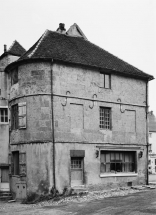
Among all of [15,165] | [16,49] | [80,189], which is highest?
[16,49]

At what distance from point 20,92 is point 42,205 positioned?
7.90 m

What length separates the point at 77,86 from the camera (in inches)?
923

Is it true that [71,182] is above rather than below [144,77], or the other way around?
below

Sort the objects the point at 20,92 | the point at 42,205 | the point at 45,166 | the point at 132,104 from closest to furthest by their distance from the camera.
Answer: the point at 42,205, the point at 45,166, the point at 20,92, the point at 132,104

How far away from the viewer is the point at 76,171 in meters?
22.8

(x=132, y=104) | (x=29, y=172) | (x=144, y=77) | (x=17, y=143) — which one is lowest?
(x=29, y=172)

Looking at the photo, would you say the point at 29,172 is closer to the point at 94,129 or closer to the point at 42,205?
the point at 42,205

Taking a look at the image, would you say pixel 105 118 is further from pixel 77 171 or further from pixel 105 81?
pixel 77 171

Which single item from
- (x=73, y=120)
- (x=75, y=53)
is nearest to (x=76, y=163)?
(x=73, y=120)

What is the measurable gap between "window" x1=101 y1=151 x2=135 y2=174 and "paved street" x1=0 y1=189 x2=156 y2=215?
3.68m

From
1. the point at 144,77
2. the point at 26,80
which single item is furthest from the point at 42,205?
the point at 144,77

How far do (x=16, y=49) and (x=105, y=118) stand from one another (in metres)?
9.84

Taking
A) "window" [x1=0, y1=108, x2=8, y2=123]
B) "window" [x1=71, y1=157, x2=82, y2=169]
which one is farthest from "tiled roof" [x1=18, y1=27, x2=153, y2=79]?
"window" [x1=71, y1=157, x2=82, y2=169]

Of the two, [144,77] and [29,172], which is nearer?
[29,172]
